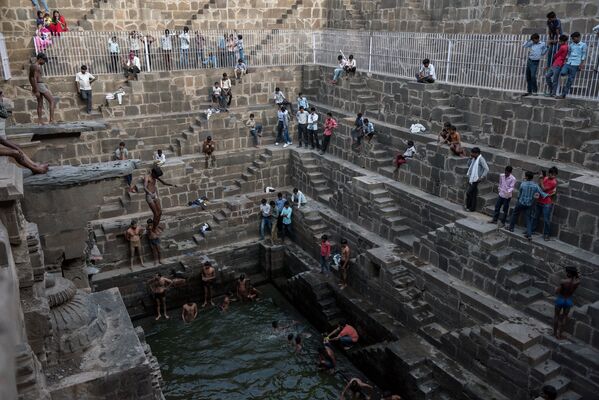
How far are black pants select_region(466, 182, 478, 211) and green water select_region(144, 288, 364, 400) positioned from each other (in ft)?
14.6

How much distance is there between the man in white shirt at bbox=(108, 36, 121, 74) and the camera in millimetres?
15852

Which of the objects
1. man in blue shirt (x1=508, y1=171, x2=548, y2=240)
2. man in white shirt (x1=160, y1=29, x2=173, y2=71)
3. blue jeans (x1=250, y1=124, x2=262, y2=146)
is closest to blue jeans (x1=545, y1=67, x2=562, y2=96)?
man in blue shirt (x1=508, y1=171, x2=548, y2=240)

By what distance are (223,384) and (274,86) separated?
10877mm

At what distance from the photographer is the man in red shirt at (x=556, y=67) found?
1048 centimetres

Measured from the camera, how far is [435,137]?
13.0 m

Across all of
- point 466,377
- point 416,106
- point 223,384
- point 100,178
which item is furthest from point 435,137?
point 100,178

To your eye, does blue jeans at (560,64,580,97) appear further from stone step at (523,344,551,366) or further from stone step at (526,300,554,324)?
stone step at (523,344,551,366)

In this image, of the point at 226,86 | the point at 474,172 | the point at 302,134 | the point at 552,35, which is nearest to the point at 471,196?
the point at 474,172

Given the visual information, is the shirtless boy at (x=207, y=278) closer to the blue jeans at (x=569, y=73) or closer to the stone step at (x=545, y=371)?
the stone step at (x=545, y=371)

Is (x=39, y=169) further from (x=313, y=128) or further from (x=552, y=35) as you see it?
(x=313, y=128)

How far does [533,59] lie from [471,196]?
3.27 m

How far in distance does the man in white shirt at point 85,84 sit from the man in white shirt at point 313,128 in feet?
22.0

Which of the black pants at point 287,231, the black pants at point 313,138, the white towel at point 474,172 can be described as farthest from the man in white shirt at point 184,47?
the white towel at point 474,172

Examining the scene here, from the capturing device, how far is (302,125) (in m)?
17.0
